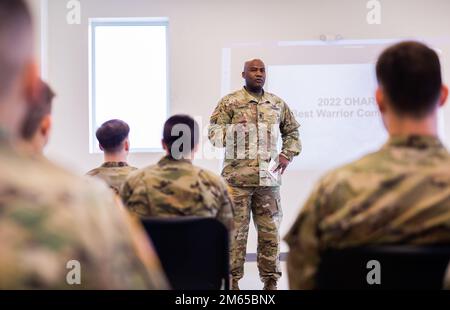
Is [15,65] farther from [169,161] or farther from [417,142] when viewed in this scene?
[169,161]

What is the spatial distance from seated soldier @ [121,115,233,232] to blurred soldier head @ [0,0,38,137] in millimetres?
1293

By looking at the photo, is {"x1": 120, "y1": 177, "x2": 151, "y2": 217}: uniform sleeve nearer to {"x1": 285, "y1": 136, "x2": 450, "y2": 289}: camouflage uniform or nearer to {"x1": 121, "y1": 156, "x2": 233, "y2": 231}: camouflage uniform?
{"x1": 121, "y1": 156, "x2": 233, "y2": 231}: camouflage uniform

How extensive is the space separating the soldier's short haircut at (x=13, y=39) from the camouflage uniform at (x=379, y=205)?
756 millimetres

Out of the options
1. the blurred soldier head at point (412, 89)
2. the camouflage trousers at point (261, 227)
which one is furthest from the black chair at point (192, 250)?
the camouflage trousers at point (261, 227)

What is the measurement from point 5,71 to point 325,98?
185 inches

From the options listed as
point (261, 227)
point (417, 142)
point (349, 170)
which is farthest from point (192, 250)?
point (261, 227)

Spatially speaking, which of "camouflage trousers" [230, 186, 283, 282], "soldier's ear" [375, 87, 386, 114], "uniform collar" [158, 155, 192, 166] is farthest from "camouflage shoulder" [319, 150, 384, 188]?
"camouflage trousers" [230, 186, 283, 282]

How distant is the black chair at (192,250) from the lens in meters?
1.81

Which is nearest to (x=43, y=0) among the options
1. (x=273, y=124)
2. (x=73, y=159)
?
(x=73, y=159)

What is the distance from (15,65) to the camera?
2.53ft

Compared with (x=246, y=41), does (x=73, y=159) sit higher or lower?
lower

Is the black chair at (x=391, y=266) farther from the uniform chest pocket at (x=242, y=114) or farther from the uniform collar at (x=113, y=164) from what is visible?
the uniform chest pocket at (x=242, y=114)

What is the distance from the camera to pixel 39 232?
2.24 ft

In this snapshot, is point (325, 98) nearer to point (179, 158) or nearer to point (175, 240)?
point (179, 158)
